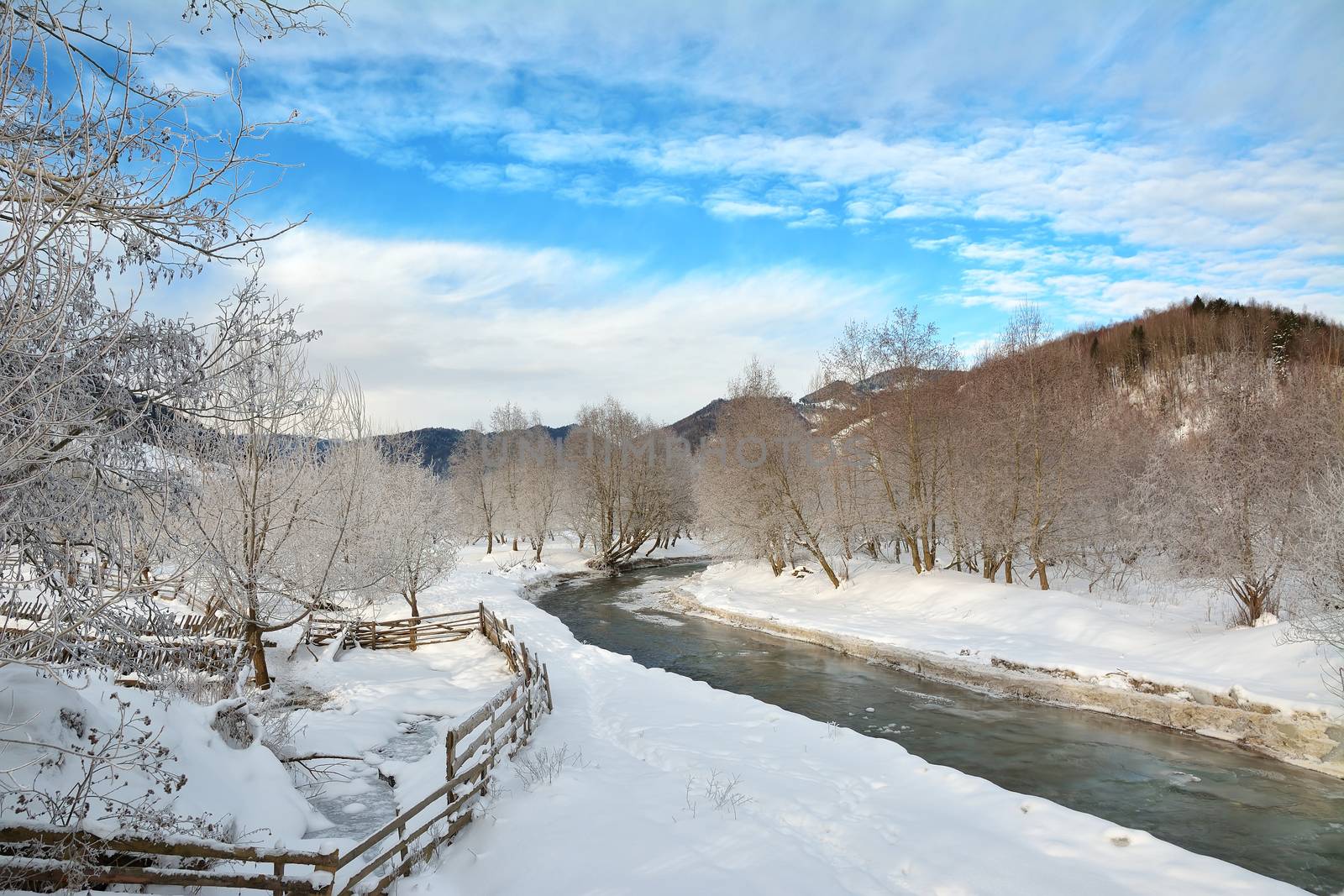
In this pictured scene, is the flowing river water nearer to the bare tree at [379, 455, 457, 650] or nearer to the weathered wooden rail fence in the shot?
the bare tree at [379, 455, 457, 650]

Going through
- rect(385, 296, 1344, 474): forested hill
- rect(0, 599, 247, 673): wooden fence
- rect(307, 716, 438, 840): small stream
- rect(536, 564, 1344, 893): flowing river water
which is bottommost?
rect(536, 564, 1344, 893): flowing river water

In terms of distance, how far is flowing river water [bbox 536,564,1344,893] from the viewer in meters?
10.1

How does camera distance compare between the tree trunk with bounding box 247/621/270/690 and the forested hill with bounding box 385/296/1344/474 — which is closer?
the tree trunk with bounding box 247/621/270/690

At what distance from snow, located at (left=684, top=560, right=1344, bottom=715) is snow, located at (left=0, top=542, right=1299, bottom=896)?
315 inches

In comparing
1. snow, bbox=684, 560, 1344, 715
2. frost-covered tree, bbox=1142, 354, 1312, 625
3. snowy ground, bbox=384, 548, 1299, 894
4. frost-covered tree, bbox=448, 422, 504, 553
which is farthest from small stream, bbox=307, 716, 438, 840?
frost-covered tree, bbox=448, 422, 504, 553

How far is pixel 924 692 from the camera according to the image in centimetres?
1767

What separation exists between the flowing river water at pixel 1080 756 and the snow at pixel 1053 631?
4.37ft

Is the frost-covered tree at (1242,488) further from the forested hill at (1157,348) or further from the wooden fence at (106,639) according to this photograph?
the wooden fence at (106,639)

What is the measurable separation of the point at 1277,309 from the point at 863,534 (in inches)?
1867

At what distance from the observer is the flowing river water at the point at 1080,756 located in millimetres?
10094

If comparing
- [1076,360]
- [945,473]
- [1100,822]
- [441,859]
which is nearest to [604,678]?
[441,859]

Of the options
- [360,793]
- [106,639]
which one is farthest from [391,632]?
[106,639]

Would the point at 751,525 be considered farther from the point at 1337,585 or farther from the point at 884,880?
the point at 884,880

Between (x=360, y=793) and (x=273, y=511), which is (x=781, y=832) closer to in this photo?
(x=360, y=793)
